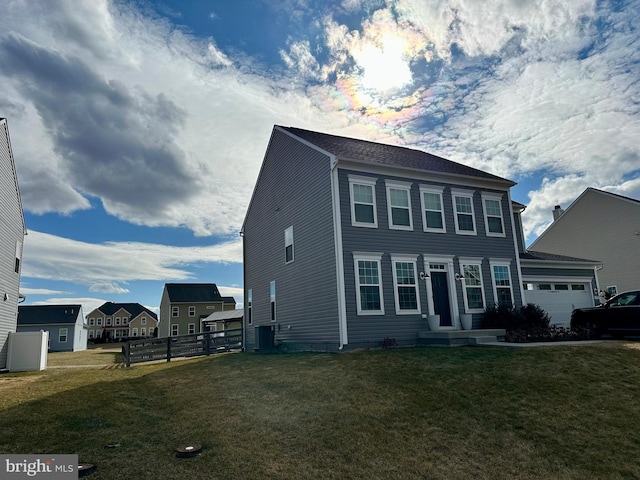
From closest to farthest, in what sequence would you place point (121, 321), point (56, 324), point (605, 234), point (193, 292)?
point (605, 234) → point (56, 324) → point (193, 292) → point (121, 321)

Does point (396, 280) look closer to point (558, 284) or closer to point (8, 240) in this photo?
point (558, 284)

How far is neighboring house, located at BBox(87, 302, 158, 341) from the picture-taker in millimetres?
77688

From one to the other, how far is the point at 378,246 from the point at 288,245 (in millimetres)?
4943

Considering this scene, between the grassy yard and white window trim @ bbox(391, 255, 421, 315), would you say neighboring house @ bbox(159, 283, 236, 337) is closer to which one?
white window trim @ bbox(391, 255, 421, 315)

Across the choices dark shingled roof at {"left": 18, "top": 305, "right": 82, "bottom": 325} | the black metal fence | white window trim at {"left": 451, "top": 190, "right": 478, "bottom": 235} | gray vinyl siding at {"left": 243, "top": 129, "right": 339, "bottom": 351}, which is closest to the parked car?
white window trim at {"left": 451, "top": 190, "right": 478, "bottom": 235}

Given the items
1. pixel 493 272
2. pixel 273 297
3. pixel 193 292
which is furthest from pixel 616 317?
pixel 193 292

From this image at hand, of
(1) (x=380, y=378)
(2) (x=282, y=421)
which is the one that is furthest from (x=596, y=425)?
(2) (x=282, y=421)

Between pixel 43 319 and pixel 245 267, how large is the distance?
120 ft

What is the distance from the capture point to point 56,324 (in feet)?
159

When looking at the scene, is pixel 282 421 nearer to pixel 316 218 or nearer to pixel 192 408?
pixel 192 408

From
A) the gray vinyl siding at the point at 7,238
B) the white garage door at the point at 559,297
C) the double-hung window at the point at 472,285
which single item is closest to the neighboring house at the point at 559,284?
the white garage door at the point at 559,297

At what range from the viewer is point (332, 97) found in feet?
58.3

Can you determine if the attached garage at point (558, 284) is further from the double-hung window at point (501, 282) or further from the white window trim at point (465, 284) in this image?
the white window trim at point (465, 284)

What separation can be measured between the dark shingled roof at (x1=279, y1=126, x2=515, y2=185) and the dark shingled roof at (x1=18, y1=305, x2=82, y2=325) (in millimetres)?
41836
